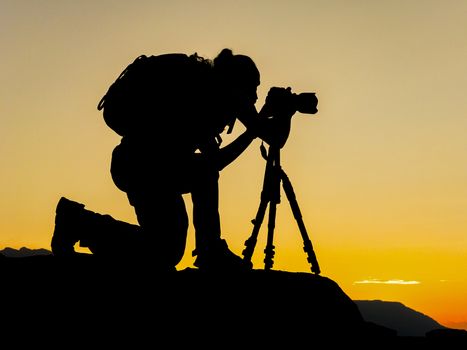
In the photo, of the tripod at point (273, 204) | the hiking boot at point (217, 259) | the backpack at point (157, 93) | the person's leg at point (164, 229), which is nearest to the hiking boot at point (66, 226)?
the person's leg at point (164, 229)

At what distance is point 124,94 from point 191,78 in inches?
34.5

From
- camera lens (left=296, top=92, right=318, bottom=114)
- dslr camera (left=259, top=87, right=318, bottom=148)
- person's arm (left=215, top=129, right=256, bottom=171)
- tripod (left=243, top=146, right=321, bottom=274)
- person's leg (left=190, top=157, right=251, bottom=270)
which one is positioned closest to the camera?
person's arm (left=215, top=129, right=256, bottom=171)

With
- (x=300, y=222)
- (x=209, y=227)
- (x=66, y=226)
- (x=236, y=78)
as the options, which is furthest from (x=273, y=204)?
(x=66, y=226)

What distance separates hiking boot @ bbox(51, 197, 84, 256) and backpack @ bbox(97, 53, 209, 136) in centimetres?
124

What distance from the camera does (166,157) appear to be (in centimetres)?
811

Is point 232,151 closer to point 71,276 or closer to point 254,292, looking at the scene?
point 254,292

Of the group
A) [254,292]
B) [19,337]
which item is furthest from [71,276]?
[254,292]

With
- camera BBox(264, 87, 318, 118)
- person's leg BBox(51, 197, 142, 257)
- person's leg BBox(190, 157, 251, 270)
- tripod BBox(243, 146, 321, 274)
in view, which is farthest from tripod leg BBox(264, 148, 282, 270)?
person's leg BBox(51, 197, 142, 257)

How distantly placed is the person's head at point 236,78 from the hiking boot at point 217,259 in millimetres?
1870

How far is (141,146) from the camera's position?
26.6 feet

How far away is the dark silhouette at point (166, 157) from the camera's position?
7957 millimetres

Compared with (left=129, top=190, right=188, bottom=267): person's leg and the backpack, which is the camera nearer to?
the backpack

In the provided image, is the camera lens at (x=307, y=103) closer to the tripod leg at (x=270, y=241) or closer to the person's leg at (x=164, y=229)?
the tripod leg at (x=270, y=241)

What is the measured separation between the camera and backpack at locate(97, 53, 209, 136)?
7941mm
